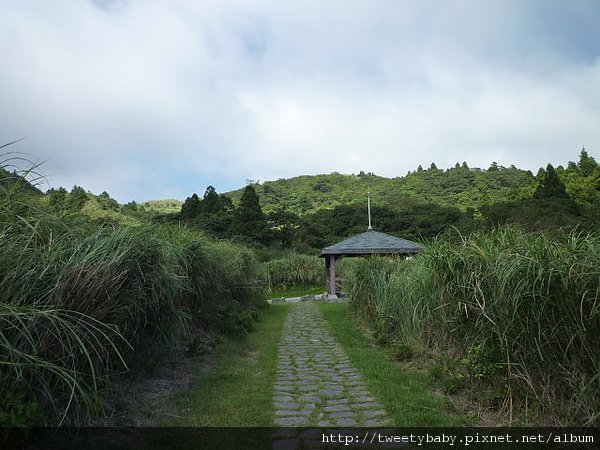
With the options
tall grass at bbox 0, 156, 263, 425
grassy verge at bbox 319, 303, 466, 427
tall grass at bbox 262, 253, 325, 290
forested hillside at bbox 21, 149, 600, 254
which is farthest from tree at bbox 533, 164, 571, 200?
tall grass at bbox 0, 156, 263, 425

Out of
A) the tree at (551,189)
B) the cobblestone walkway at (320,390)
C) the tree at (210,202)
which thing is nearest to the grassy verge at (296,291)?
the tree at (210,202)

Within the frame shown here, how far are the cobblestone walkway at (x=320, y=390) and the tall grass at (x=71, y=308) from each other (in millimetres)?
1438

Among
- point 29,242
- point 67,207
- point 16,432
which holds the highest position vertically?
point 67,207

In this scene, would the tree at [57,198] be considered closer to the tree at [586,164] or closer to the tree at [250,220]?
the tree at [250,220]

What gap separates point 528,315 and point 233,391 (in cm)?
308

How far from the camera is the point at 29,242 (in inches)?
129

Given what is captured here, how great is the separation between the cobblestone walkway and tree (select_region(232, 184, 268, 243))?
83.9 feet

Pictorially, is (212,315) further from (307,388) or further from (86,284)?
(86,284)

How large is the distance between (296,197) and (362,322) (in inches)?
1806

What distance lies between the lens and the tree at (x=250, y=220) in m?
33.8

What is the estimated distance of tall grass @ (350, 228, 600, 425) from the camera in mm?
3227

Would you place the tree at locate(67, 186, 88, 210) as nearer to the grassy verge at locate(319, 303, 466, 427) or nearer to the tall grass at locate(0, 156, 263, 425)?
the tall grass at locate(0, 156, 263, 425)

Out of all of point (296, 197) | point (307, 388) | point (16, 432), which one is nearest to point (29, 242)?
point (16, 432)

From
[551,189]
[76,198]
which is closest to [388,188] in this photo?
[551,189]
